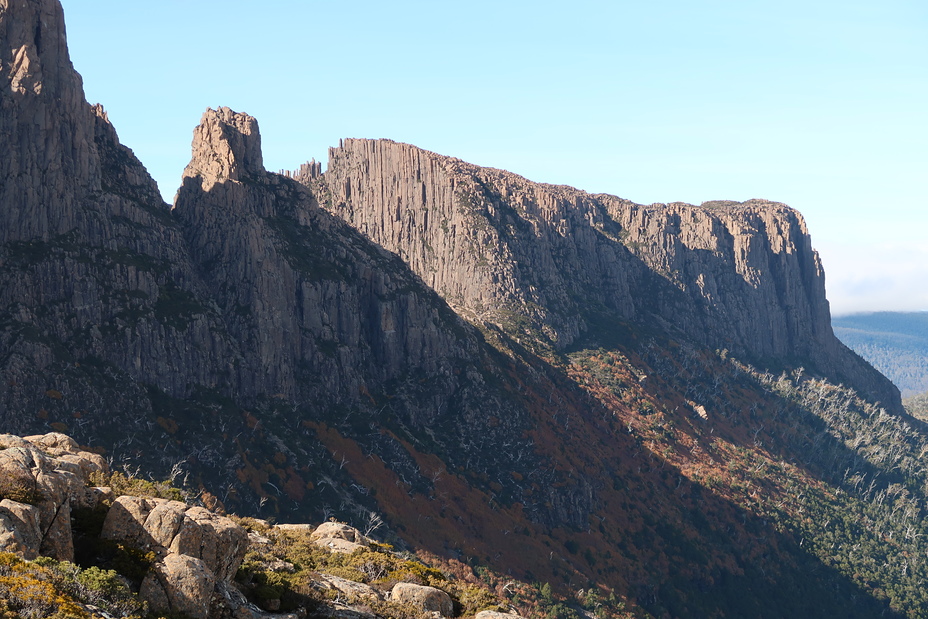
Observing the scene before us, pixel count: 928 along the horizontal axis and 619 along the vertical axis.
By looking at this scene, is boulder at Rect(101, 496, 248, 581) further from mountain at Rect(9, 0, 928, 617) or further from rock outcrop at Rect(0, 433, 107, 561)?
mountain at Rect(9, 0, 928, 617)

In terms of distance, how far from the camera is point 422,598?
5312 centimetres

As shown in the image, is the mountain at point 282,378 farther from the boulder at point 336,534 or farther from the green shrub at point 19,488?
the green shrub at point 19,488

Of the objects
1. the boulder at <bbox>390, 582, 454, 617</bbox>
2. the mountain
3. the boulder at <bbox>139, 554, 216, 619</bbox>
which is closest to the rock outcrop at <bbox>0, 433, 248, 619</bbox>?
the boulder at <bbox>139, 554, 216, 619</bbox>

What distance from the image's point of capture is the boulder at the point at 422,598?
5269cm

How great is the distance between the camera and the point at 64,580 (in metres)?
32.7

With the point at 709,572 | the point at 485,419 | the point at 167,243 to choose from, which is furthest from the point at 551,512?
the point at 167,243

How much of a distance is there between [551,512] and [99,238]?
98.7 meters

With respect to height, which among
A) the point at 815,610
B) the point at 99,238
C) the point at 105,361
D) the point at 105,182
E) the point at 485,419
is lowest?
the point at 815,610

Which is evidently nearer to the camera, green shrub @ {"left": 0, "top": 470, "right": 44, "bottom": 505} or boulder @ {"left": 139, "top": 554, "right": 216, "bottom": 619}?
green shrub @ {"left": 0, "top": 470, "right": 44, "bottom": 505}

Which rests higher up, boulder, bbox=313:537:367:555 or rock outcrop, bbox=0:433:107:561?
rock outcrop, bbox=0:433:107:561

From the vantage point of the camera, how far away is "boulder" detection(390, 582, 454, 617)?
52.7 meters

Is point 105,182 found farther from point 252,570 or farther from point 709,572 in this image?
point 709,572

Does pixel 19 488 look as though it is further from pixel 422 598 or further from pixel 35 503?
pixel 422 598

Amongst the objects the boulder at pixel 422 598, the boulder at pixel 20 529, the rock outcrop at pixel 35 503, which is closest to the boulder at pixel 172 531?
the rock outcrop at pixel 35 503
